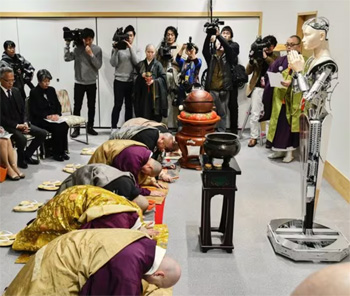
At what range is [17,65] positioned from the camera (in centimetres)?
557

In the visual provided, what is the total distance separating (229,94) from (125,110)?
5.05ft

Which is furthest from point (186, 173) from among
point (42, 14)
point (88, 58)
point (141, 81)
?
point (42, 14)

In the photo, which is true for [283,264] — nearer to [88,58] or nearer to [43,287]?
[43,287]

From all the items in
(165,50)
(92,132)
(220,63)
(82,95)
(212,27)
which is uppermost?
(212,27)

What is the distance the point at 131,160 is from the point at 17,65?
10.7 feet

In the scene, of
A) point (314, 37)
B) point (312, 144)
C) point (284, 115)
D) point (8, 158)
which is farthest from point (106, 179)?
point (284, 115)

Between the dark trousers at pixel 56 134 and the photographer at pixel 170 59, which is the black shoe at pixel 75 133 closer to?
the dark trousers at pixel 56 134

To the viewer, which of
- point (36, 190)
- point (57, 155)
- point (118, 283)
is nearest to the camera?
point (118, 283)

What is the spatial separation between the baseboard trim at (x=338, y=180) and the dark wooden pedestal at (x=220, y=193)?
4.70 ft

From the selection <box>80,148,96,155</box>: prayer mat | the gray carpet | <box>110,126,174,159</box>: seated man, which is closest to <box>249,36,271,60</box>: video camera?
the gray carpet

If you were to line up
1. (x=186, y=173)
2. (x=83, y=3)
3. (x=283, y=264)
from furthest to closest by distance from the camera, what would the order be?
(x=83, y=3), (x=186, y=173), (x=283, y=264)

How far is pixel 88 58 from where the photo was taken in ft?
19.1

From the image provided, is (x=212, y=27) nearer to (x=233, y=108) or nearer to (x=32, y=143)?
(x=233, y=108)

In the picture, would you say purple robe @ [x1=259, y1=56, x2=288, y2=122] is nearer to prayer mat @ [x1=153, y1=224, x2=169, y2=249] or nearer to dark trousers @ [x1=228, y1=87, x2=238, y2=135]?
dark trousers @ [x1=228, y1=87, x2=238, y2=135]
